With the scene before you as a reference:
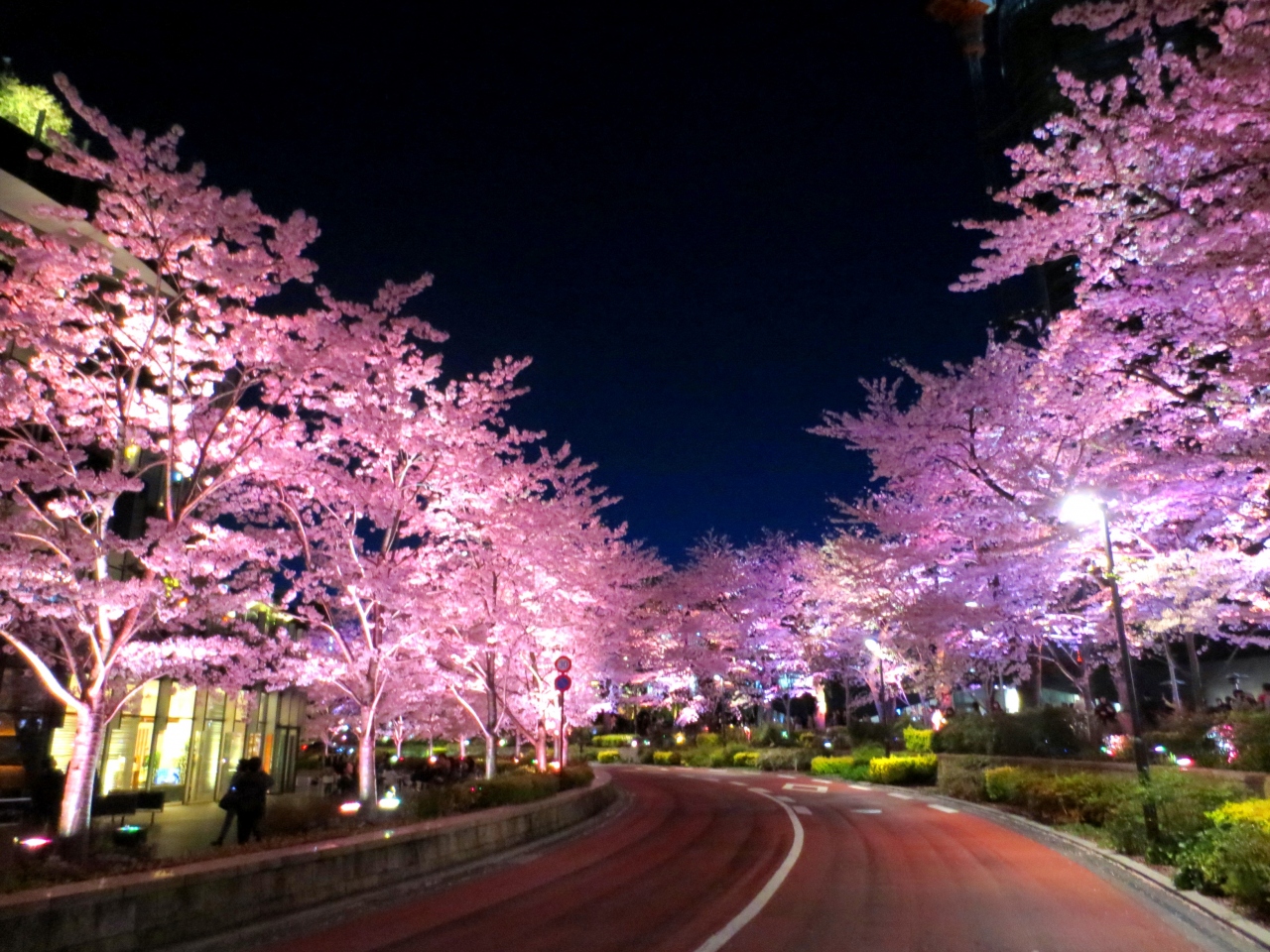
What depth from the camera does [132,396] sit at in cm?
1133

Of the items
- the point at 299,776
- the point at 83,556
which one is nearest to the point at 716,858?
the point at 83,556

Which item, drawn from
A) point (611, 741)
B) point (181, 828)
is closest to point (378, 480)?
point (181, 828)

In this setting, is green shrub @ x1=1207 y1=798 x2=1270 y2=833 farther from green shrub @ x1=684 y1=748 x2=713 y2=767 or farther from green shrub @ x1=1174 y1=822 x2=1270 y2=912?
green shrub @ x1=684 y1=748 x2=713 y2=767

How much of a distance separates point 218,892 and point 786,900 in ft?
19.2

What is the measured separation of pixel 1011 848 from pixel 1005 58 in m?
55.8

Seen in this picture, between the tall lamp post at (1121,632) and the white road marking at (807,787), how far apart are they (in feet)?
A: 40.7

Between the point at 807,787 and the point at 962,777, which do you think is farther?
the point at 807,787

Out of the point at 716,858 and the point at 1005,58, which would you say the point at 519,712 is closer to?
the point at 716,858

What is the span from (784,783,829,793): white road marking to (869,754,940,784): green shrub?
195cm

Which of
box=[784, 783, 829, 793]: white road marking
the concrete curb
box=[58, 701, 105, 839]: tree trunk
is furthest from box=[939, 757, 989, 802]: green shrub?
box=[58, 701, 105, 839]: tree trunk

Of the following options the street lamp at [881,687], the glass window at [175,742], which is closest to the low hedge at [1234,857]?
the street lamp at [881,687]

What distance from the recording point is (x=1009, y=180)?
5331cm

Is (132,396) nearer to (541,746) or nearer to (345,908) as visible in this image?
(345,908)

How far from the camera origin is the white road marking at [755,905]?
7.38m
